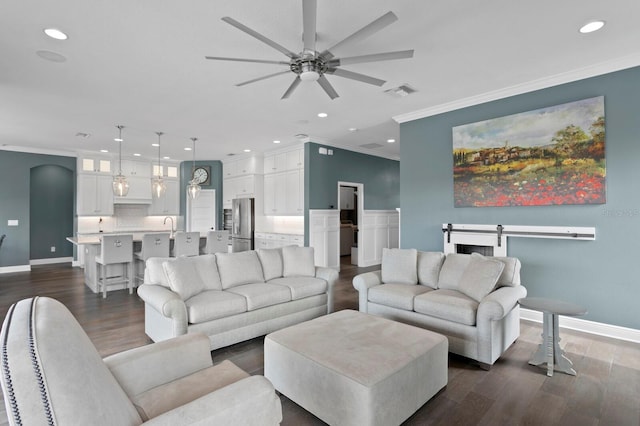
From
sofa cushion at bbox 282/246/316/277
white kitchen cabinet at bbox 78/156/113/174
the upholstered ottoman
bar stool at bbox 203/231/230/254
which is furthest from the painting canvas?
Answer: white kitchen cabinet at bbox 78/156/113/174

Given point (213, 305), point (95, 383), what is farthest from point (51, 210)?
point (95, 383)

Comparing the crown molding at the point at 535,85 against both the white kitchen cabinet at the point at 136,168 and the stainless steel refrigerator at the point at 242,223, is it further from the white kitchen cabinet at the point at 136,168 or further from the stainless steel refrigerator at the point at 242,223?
the white kitchen cabinet at the point at 136,168

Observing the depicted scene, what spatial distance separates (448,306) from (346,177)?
4935mm

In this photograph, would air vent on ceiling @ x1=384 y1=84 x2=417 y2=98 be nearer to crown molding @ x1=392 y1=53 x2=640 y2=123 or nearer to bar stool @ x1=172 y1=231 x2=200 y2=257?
crown molding @ x1=392 y1=53 x2=640 y2=123

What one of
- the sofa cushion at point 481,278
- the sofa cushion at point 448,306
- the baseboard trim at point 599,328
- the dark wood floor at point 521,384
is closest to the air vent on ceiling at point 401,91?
the sofa cushion at point 481,278

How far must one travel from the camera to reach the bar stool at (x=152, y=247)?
5.45 metres

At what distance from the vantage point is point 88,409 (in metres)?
0.92

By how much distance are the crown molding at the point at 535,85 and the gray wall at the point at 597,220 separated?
0.06m

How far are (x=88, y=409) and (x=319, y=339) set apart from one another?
5.20ft

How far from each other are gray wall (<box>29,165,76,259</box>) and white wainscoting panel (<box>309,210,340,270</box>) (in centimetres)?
655

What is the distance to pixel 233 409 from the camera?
1223 millimetres

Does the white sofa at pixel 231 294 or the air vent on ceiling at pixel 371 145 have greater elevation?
the air vent on ceiling at pixel 371 145

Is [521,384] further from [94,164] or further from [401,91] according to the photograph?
[94,164]

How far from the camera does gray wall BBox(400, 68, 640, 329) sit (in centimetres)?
340
